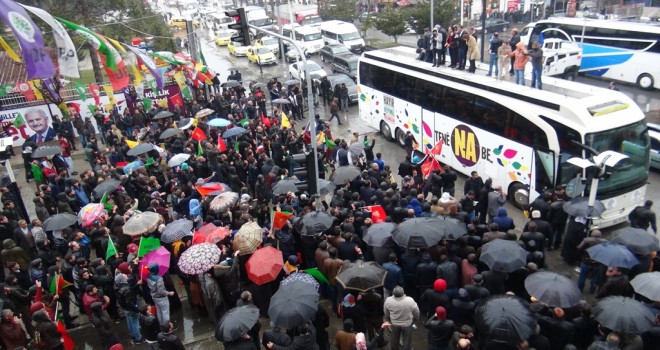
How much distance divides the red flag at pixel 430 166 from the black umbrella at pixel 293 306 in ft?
21.0

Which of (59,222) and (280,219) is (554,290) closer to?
(280,219)

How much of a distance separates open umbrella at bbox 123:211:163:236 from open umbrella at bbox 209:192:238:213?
1226 millimetres

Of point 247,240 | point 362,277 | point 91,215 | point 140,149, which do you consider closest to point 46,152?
point 140,149

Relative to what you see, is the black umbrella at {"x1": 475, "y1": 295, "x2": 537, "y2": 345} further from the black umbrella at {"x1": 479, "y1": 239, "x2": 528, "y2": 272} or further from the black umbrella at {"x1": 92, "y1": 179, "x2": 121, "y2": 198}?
the black umbrella at {"x1": 92, "y1": 179, "x2": 121, "y2": 198}

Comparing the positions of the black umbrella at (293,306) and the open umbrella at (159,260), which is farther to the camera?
the open umbrella at (159,260)

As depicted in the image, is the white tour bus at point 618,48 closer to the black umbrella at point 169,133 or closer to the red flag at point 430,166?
the red flag at point 430,166

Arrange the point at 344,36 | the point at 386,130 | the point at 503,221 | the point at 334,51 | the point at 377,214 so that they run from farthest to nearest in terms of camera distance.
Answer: the point at 344,36 → the point at 334,51 → the point at 386,130 → the point at 377,214 → the point at 503,221

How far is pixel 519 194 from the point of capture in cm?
1340

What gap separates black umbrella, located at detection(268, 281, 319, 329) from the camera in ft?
23.7

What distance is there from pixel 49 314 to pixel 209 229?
313 cm

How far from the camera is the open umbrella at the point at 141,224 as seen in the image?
10.4m

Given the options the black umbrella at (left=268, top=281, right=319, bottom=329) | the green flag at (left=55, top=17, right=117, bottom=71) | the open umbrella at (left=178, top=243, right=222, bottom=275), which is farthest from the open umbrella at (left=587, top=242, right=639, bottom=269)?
the green flag at (left=55, top=17, right=117, bottom=71)

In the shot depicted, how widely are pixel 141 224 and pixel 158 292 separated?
6.35 ft

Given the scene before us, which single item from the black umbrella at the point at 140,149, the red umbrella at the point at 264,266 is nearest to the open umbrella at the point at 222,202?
the red umbrella at the point at 264,266
